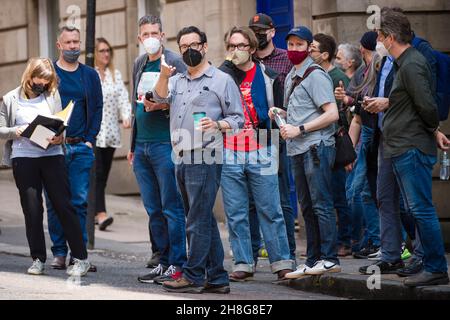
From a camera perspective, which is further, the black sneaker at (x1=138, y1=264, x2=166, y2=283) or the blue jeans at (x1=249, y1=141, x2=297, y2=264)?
the blue jeans at (x1=249, y1=141, x2=297, y2=264)

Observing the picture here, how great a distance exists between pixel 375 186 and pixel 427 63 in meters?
2.07

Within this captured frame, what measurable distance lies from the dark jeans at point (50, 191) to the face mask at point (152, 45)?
1.19 meters

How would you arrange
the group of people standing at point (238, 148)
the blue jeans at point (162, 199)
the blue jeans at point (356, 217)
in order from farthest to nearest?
the blue jeans at point (356, 217) → the blue jeans at point (162, 199) → the group of people standing at point (238, 148)

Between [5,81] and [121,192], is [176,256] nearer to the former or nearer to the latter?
[121,192]

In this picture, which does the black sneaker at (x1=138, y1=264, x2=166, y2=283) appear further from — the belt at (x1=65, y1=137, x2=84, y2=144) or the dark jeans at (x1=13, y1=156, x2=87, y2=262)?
the belt at (x1=65, y1=137, x2=84, y2=144)

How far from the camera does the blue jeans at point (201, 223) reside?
965 centimetres

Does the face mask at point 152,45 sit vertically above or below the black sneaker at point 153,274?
above

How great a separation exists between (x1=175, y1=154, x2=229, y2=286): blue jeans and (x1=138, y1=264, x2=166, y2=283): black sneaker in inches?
30.9

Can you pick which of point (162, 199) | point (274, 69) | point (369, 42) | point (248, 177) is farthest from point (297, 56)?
point (162, 199)

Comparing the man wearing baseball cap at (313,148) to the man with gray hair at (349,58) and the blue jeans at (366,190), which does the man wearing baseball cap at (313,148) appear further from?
the man with gray hair at (349,58)

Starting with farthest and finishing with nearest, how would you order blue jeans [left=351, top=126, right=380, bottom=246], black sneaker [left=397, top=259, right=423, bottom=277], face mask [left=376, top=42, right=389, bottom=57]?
blue jeans [left=351, top=126, right=380, bottom=246] → face mask [left=376, top=42, right=389, bottom=57] → black sneaker [left=397, top=259, right=423, bottom=277]

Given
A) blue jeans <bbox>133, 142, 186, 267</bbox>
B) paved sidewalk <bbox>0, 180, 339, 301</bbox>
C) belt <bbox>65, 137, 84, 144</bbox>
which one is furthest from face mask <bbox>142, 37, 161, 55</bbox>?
paved sidewalk <bbox>0, 180, 339, 301</bbox>

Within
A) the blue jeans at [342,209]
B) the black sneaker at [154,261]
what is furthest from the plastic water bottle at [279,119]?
the blue jeans at [342,209]

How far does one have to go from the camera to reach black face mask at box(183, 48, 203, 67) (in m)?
9.78
